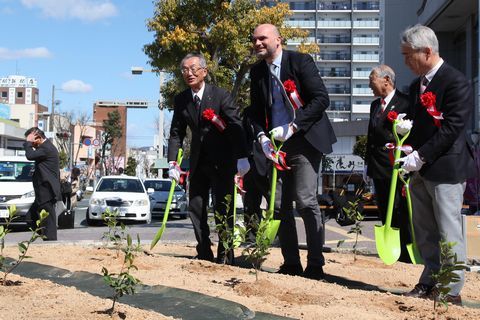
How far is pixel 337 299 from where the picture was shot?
375 centimetres

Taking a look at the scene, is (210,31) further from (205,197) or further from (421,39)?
(421,39)

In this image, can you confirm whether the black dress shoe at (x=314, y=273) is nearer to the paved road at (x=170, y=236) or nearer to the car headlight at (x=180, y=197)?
the paved road at (x=170, y=236)

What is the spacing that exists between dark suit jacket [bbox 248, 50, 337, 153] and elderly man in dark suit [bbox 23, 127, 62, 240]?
446cm

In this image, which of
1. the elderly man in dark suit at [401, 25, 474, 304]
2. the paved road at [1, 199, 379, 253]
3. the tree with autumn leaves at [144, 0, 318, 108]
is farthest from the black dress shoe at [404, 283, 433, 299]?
the tree with autumn leaves at [144, 0, 318, 108]

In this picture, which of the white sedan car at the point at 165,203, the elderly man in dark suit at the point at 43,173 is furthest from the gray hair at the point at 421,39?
the white sedan car at the point at 165,203

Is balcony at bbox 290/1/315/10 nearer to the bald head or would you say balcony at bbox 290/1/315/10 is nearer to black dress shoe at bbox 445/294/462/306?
the bald head

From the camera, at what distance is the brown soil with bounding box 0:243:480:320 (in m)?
3.29

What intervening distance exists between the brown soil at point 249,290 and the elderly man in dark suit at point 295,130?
43 centimetres

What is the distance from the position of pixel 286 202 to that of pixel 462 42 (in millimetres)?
27979

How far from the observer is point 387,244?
4.54 meters

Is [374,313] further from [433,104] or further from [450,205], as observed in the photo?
[433,104]

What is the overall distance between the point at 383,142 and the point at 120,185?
13.1 m

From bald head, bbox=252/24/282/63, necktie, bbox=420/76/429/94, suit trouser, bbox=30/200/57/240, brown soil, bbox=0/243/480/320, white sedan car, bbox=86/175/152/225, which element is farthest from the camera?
white sedan car, bbox=86/175/152/225

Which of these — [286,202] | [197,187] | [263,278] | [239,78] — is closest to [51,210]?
[197,187]
